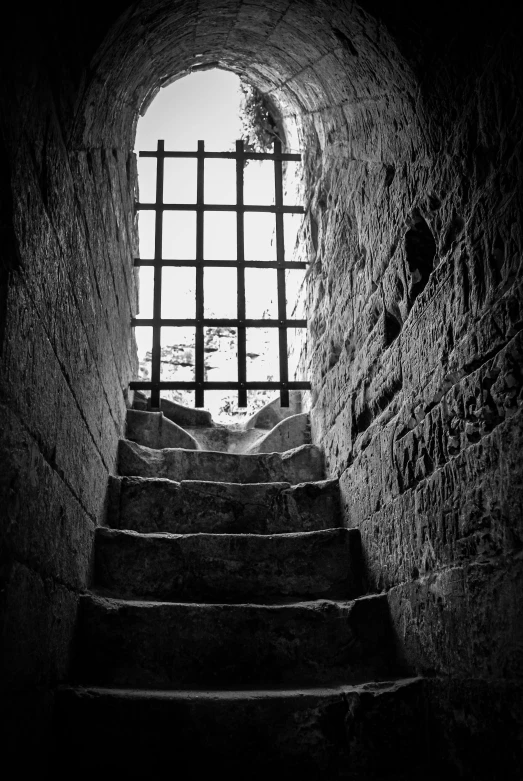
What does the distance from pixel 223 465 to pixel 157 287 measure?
4.41ft

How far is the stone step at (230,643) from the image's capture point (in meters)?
2.20

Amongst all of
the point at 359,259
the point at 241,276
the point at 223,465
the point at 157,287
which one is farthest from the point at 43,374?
the point at 241,276

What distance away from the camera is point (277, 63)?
142 inches

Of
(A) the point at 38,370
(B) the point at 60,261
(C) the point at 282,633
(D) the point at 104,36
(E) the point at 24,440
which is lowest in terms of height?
(C) the point at 282,633

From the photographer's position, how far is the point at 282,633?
2314mm

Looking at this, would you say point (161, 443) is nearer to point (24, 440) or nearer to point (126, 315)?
point (126, 315)

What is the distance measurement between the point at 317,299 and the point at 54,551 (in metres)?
2.52

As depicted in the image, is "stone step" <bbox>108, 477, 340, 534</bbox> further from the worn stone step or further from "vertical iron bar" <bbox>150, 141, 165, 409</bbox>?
"vertical iron bar" <bbox>150, 141, 165, 409</bbox>

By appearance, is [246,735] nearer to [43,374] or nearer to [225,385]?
[43,374]

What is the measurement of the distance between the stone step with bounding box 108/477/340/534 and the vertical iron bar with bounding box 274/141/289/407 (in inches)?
40.6

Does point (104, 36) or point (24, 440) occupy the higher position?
point (104, 36)

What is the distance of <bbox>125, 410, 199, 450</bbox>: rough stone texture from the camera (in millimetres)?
3980

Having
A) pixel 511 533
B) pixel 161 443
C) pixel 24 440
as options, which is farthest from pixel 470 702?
pixel 161 443

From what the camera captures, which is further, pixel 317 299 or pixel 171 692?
pixel 317 299
